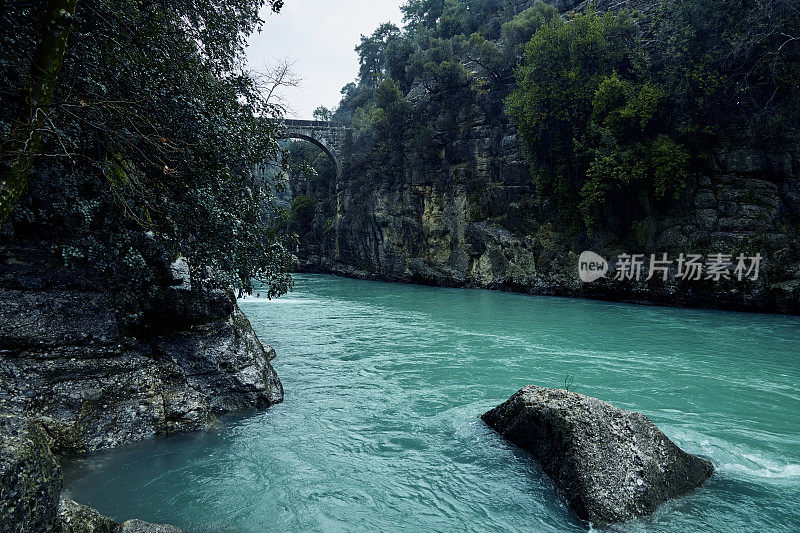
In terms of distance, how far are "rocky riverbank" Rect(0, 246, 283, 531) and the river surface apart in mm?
391

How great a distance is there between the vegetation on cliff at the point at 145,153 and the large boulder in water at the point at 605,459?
5.21 m

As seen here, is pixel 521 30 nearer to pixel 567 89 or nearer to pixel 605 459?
pixel 567 89

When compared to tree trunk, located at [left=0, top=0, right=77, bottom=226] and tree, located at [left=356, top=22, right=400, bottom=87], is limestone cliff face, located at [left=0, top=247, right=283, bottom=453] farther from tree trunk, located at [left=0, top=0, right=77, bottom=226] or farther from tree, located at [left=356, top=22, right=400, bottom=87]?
tree, located at [left=356, top=22, right=400, bottom=87]

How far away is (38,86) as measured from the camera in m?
3.58

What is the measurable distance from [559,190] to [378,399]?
65.7 ft

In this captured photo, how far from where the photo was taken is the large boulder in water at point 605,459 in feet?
13.8

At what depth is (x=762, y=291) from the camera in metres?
18.0

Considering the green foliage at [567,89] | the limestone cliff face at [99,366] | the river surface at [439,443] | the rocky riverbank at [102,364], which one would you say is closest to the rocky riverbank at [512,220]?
the green foliage at [567,89]

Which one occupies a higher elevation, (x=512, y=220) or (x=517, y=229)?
(x=512, y=220)

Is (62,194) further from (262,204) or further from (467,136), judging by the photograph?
(467,136)

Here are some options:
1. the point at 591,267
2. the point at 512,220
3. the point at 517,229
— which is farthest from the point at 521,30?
the point at 591,267

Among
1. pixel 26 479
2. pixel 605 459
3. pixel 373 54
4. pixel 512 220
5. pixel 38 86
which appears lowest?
pixel 605 459

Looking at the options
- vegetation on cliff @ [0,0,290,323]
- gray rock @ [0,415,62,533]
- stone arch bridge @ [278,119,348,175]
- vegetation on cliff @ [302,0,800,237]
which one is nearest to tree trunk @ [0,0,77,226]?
vegetation on cliff @ [0,0,290,323]

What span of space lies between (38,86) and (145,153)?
10.5 feet
